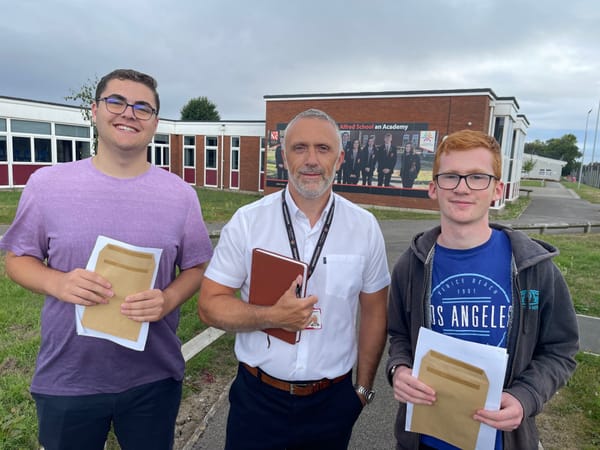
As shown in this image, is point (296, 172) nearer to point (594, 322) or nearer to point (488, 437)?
point (488, 437)

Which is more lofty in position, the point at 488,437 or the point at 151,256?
the point at 151,256

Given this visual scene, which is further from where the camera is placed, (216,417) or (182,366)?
(216,417)

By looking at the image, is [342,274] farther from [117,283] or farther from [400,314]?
[117,283]

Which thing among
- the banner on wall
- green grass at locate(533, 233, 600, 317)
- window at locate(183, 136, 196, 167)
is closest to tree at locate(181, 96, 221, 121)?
window at locate(183, 136, 196, 167)

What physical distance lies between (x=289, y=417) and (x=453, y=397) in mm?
876

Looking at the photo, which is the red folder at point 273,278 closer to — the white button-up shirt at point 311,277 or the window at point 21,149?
the white button-up shirt at point 311,277

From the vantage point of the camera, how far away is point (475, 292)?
73.6 inches

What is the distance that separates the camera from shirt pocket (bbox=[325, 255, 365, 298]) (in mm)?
2129

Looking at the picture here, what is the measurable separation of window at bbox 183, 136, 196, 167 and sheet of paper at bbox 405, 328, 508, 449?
108 ft

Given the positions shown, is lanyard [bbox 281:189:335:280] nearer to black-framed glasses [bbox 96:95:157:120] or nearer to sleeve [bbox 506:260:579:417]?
black-framed glasses [bbox 96:95:157:120]

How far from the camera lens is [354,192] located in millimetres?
23500

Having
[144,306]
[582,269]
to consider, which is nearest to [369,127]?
[582,269]

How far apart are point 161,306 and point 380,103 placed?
21827 mm

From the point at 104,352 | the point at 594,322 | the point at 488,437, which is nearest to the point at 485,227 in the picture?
the point at 488,437
